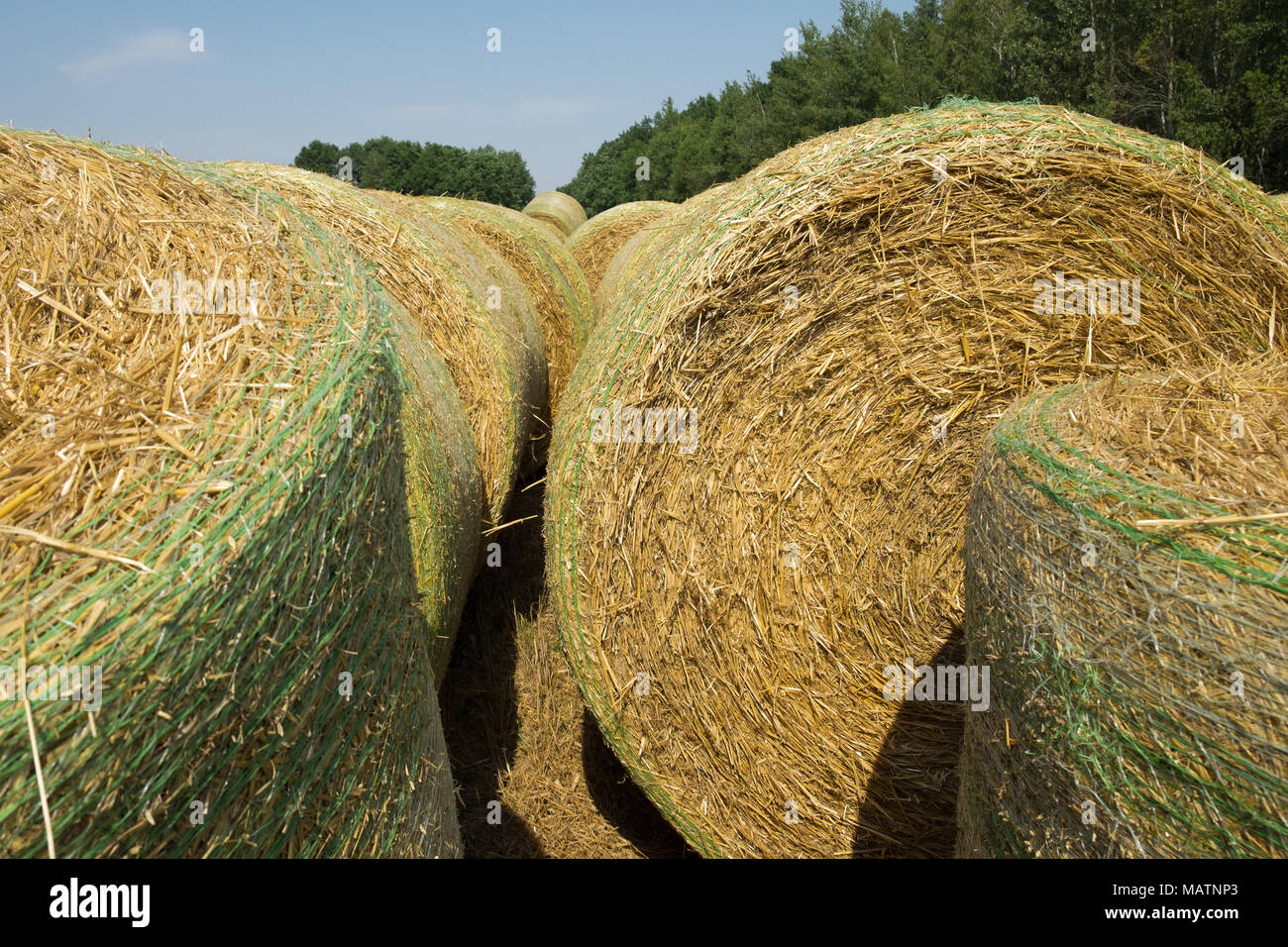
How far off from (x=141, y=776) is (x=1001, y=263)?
3289 millimetres

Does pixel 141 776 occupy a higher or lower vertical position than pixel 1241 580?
lower

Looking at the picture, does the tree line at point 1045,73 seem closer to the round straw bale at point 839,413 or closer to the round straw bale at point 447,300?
the round straw bale at point 447,300

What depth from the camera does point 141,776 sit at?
1.53m

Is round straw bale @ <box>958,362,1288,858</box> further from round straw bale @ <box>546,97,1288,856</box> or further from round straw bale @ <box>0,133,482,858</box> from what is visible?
round straw bale @ <box>0,133,482,858</box>

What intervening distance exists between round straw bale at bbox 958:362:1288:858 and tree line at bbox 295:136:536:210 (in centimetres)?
6970

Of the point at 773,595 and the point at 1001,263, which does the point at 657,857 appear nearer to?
the point at 773,595

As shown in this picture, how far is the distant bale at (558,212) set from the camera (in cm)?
2303

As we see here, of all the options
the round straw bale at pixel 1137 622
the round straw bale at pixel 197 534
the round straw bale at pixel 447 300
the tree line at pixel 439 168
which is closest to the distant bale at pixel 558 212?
the round straw bale at pixel 447 300

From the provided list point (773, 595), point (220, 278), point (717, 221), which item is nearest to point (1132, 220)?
point (717, 221)

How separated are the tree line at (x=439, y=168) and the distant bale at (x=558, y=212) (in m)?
43.9

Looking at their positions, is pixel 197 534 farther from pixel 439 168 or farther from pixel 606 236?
pixel 439 168

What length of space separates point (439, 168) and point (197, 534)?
76555 millimetres

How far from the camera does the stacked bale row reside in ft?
43.7
